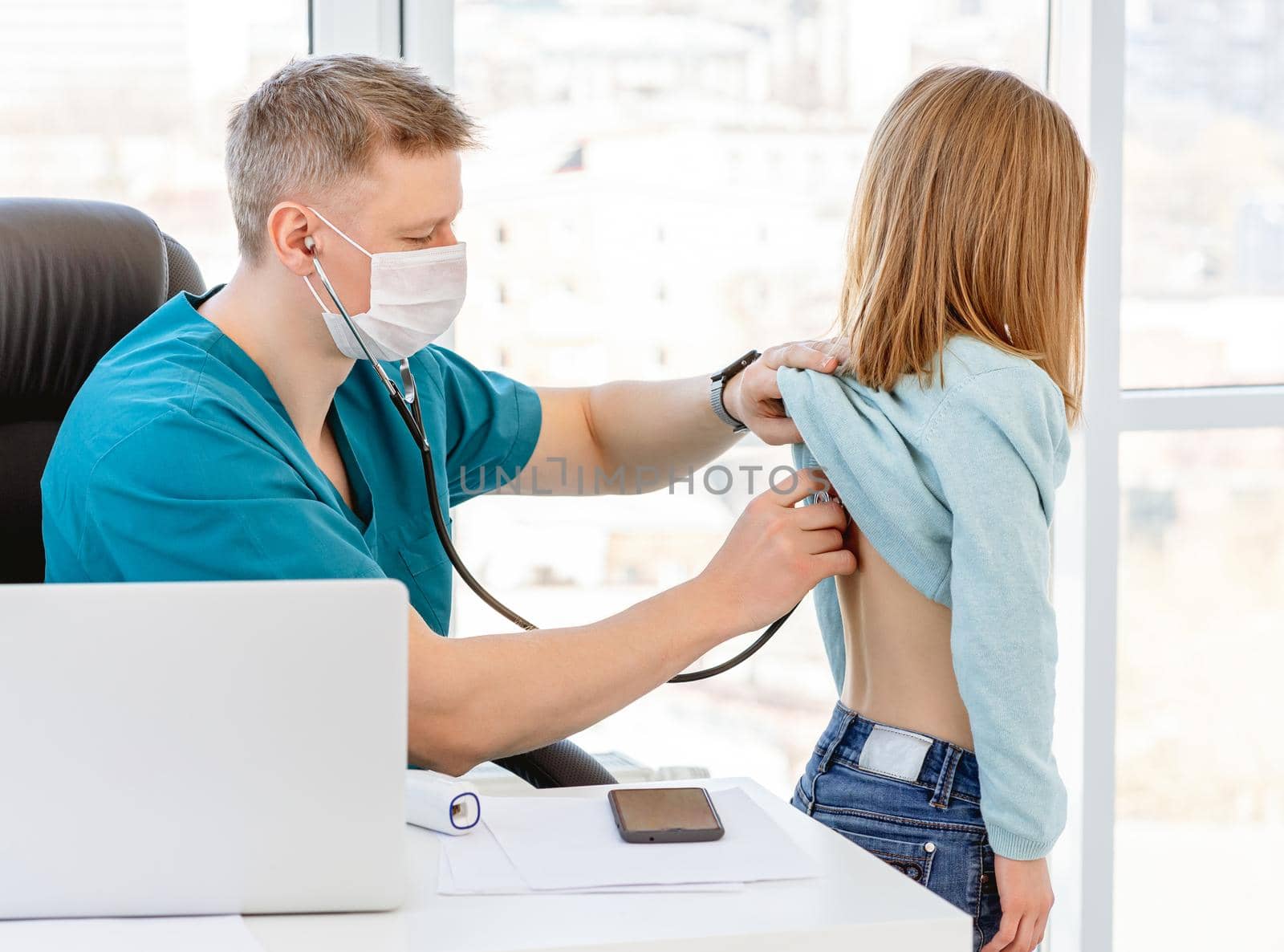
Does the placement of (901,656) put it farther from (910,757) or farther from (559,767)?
(559,767)

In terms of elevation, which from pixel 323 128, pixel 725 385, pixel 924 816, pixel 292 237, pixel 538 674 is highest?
pixel 323 128

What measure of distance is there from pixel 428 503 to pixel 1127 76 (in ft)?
4.17

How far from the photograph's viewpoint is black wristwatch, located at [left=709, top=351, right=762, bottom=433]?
1.36 meters

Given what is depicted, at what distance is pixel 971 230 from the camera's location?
3.52 feet

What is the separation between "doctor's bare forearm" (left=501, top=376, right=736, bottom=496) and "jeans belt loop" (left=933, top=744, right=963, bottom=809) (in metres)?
0.52

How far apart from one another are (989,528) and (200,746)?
2.02 feet

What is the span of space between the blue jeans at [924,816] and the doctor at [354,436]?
164mm

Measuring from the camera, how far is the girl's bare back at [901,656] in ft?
3.55

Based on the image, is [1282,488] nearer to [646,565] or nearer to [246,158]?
[646,565]

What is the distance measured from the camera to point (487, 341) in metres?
1.80

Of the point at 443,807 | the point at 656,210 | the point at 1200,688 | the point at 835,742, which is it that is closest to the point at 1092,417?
the point at 1200,688

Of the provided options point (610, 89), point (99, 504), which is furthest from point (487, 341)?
point (99, 504)

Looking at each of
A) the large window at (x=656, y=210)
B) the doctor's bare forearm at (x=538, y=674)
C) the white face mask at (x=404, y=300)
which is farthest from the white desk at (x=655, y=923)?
the large window at (x=656, y=210)

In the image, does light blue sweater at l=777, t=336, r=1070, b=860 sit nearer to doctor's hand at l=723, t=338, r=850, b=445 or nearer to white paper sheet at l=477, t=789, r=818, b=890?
doctor's hand at l=723, t=338, r=850, b=445
